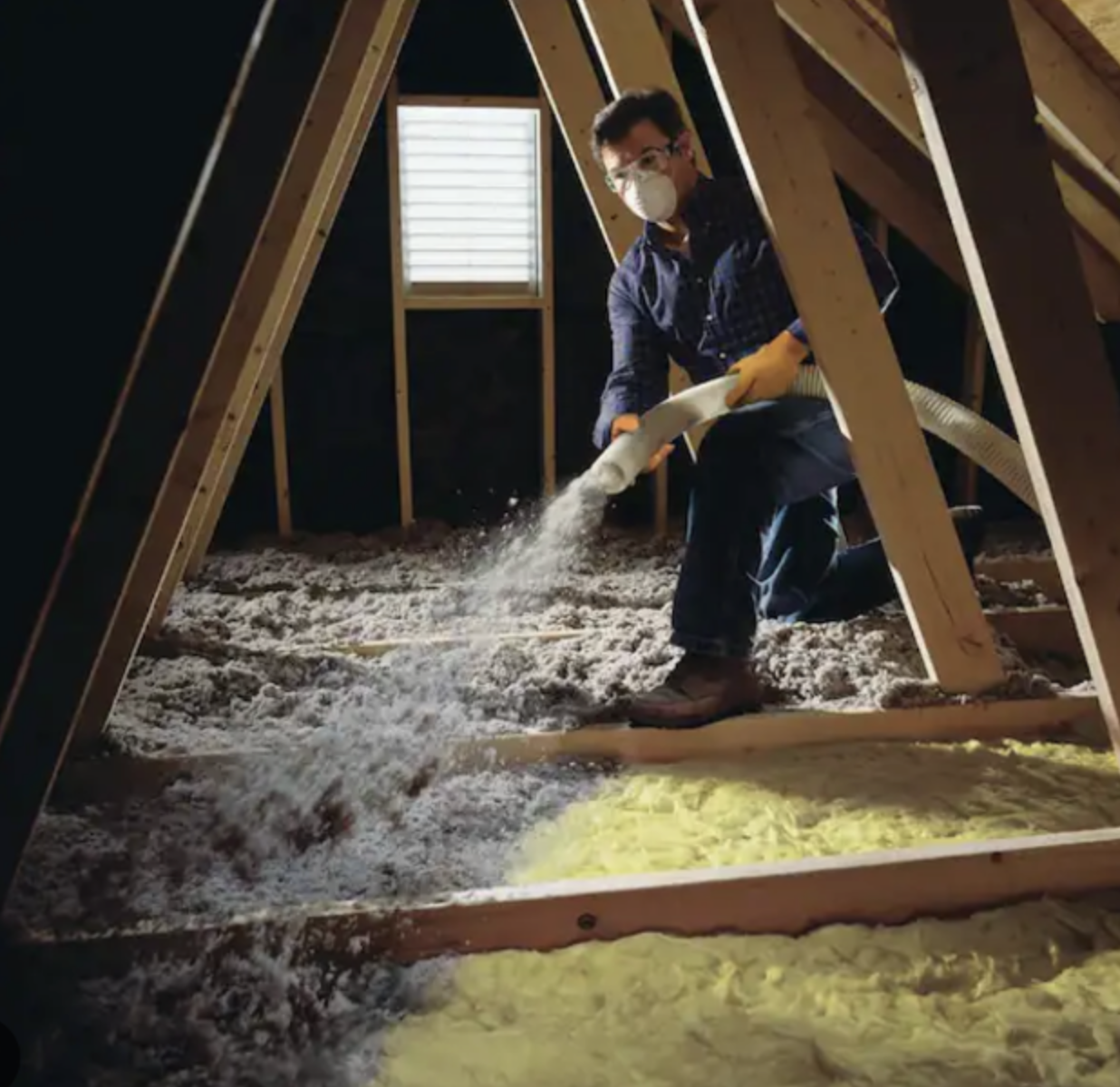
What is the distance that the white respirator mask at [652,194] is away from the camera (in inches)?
83.7

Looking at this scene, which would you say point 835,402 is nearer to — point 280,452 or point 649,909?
point 649,909

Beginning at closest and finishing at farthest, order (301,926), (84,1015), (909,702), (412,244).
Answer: (84,1015), (301,926), (909,702), (412,244)

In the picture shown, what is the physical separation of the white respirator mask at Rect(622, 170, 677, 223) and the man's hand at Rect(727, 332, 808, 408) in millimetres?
354

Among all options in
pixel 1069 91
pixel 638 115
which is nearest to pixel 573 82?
pixel 638 115

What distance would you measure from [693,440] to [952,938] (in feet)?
5.12

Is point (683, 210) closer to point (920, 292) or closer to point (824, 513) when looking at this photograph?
point (824, 513)

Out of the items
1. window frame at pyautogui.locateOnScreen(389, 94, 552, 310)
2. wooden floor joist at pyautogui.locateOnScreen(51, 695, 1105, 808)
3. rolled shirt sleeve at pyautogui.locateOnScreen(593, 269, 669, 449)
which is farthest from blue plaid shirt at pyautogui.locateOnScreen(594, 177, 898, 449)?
window frame at pyautogui.locateOnScreen(389, 94, 552, 310)

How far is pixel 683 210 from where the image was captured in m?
2.17

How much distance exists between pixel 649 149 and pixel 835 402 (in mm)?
610

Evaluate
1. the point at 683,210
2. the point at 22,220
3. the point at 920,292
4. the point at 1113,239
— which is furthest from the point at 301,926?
the point at 920,292

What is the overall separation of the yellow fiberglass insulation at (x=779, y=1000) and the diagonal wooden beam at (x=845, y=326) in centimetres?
54

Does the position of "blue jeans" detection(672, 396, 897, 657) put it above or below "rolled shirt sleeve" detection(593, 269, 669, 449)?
below

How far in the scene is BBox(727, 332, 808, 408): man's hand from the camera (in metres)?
2.04

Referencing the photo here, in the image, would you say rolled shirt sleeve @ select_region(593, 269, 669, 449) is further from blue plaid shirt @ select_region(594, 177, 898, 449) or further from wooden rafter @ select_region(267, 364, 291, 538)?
wooden rafter @ select_region(267, 364, 291, 538)
